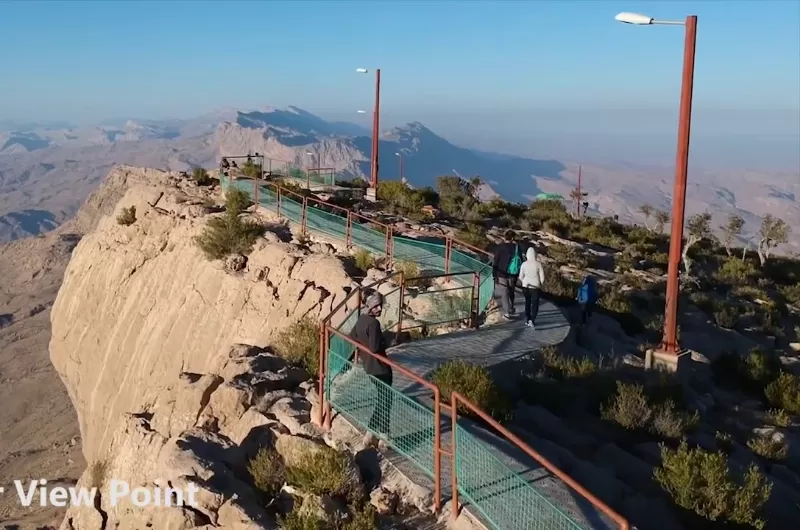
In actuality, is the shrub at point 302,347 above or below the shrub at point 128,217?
below

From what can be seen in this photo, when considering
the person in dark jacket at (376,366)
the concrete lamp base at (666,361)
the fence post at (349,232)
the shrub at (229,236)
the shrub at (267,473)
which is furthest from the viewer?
the shrub at (229,236)

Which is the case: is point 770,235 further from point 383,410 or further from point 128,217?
point 383,410

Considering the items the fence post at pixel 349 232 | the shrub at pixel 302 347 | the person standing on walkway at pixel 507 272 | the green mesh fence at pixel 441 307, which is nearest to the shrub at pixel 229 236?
the fence post at pixel 349 232

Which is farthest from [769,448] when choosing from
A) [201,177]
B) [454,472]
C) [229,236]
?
[201,177]

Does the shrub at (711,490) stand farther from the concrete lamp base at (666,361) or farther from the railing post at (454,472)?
the concrete lamp base at (666,361)

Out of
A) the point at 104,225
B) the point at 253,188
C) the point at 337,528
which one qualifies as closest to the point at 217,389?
the point at 337,528

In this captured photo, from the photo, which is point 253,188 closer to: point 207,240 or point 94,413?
point 207,240

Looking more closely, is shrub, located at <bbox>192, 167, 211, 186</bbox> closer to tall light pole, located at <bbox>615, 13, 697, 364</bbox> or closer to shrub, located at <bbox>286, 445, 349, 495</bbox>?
tall light pole, located at <bbox>615, 13, 697, 364</bbox>
